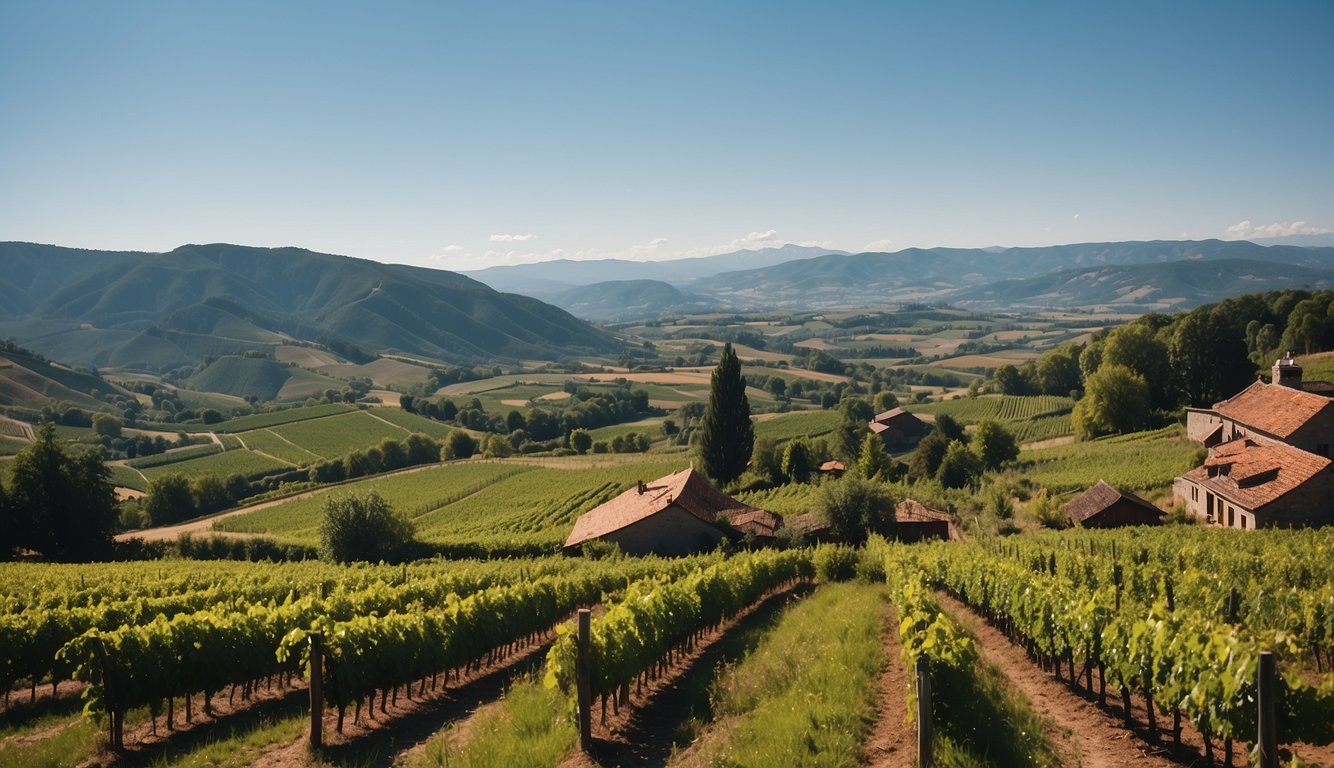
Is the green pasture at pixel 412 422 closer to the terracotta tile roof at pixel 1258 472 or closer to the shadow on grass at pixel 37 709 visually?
A: the terracotta tile roof at pixel 1258 472

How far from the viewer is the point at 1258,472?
105 feet

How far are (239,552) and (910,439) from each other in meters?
67.0

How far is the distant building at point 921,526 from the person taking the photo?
3841 cm

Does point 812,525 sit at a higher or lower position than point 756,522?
higher

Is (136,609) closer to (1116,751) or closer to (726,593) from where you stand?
(726,593)

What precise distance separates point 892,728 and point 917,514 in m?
30.7

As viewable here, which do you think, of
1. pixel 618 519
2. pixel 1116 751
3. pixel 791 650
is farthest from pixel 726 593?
pixel 618 519

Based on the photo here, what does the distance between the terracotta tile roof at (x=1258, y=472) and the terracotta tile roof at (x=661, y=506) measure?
19.3m

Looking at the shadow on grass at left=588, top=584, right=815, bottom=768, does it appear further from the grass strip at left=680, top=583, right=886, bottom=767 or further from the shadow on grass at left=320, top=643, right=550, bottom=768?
the shadow on grass at left=320, top=643, right=550, bottom=768

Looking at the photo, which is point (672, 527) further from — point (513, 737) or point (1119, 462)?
point (1119, 462)

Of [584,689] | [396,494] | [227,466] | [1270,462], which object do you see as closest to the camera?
[584,689]

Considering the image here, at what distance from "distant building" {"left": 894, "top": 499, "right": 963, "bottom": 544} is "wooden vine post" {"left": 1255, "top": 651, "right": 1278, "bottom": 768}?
30.3 metres

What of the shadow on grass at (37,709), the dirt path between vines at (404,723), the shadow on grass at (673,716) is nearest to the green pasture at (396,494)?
the shadow on grass at (37,709)

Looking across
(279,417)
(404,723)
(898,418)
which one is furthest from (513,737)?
(279,417)
